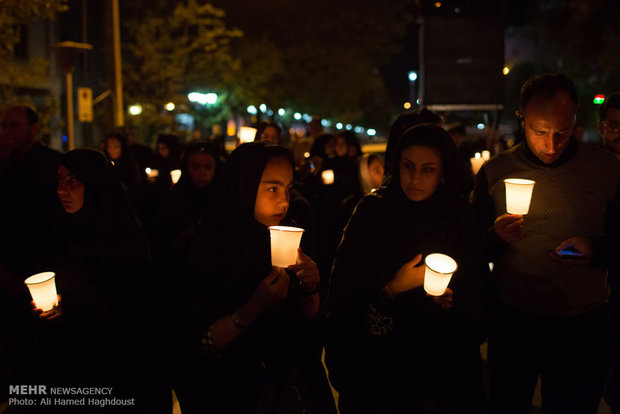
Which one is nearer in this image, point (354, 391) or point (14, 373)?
point (354, 391)

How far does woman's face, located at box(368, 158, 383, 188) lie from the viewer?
17.9 ft

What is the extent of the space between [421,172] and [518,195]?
1.71 feet

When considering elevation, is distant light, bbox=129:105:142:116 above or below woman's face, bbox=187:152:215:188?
above

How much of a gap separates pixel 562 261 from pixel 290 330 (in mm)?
1420

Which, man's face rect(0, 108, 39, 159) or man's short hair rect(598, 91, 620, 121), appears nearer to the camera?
man's short hair rect(598, 91, 620, 121)

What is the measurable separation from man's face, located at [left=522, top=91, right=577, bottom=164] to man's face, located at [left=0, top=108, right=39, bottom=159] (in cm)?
428

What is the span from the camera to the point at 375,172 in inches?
217

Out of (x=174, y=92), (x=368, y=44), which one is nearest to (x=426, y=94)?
(x=174, y=92)

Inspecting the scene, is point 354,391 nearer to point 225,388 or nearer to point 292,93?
point 225,388

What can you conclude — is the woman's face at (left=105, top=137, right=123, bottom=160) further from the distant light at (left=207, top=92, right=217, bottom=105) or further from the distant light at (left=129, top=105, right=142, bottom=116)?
the distant light at (left=207, top=92, right=217, bottom=105)

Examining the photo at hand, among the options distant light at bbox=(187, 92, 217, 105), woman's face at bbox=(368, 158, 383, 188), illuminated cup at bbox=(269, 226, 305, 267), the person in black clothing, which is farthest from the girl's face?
distant light at bbox=(187, 92, 217, 105)

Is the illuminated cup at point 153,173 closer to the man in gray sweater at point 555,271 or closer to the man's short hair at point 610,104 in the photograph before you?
the man's short hair at point 610,104

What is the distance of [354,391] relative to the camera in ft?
8.97

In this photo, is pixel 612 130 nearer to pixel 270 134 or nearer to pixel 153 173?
pixel 270 134
